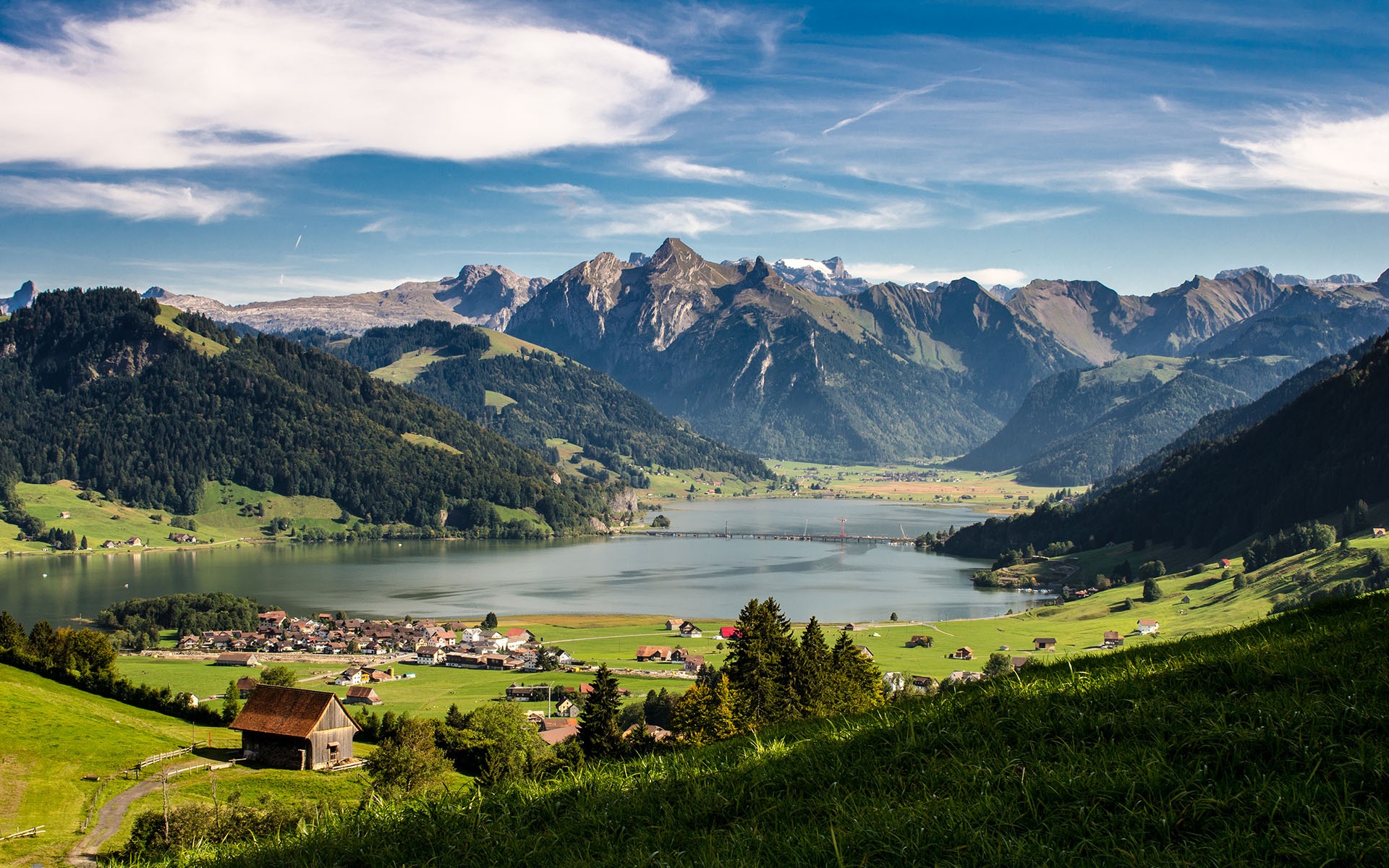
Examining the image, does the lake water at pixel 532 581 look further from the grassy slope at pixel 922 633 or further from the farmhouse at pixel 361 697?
the farmhouse at pixel 361 697

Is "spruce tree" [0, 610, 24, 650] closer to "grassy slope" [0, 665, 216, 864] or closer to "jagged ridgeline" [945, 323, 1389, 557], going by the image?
"grassy slope" [0, 665, 216, 864]

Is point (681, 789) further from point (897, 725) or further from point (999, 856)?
point (999, 856)

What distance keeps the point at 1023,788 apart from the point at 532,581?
148 metres

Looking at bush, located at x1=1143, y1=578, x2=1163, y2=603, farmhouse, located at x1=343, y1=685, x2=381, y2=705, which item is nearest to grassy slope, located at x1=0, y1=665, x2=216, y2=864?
farmhouse, located at x1=343, y1=685, x2=381, y2=705

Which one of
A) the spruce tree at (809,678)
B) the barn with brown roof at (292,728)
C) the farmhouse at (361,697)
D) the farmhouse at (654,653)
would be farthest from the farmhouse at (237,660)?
the spruce tree at (809,678)

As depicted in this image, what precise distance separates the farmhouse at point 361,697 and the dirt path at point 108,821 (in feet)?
108

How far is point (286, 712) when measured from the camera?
4072 cm

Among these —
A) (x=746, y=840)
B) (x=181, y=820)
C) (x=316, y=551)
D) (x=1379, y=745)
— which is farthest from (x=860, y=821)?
(x=316, y=551)

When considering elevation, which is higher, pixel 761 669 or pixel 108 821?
pixel 761 669

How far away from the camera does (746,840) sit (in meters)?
5.29

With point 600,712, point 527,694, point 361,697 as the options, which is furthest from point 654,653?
point 600,712

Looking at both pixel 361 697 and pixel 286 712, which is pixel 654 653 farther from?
pixel 286 712

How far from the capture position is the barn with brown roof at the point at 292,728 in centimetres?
4016

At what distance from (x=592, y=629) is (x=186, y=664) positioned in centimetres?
3931
